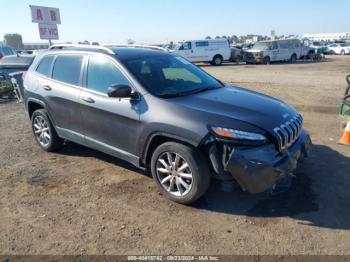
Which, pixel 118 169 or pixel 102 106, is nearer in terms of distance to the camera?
pixel 102 106

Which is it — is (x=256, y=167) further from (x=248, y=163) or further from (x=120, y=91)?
(x=120, y=91)

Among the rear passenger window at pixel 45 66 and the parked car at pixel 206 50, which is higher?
the rear passenger window at pixel 45 66

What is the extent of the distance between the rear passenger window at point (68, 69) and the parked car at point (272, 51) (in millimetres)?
24766

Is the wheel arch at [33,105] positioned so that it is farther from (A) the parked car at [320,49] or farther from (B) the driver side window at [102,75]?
(A) the parked car at [320,49]

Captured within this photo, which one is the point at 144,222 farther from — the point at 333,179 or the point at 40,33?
the point at 40,33

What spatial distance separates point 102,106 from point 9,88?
9.60m

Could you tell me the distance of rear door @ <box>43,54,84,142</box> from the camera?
502cm

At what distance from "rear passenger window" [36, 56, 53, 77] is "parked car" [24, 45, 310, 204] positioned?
0.03 meters

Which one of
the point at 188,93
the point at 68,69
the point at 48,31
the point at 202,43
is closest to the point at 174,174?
the point at 188,93

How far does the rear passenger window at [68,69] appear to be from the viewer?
5.04 metres

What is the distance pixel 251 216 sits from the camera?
3.83 metres

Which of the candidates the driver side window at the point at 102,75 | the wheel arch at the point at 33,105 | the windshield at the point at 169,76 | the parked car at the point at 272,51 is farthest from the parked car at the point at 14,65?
the parked car at the point at 272,51

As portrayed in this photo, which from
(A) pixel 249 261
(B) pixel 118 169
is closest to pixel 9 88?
(B) pixel 118 169

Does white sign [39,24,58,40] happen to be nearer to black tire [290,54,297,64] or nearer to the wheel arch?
the wheel arch
